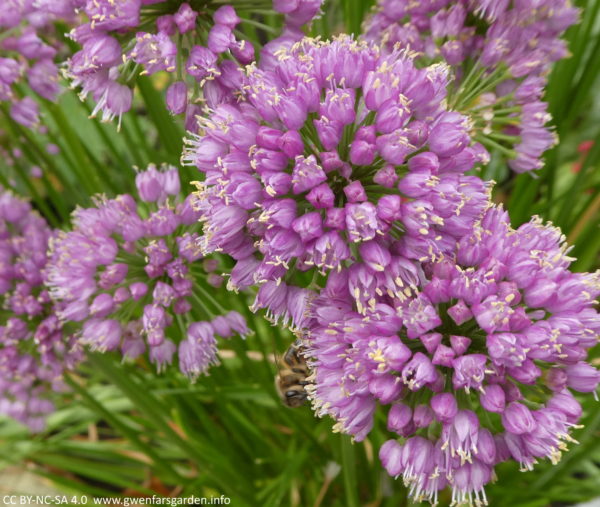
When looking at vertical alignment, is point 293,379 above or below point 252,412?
above

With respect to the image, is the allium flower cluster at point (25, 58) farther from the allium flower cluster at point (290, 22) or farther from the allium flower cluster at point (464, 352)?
the allium flower cluster at point (464, 352)

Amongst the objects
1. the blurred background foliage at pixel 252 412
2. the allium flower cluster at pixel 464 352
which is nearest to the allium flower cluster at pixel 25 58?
the blurred background foliage at pixel 252 412

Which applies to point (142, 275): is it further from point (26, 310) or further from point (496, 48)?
point (496, 48)

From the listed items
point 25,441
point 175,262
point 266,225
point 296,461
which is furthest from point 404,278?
point 25,441

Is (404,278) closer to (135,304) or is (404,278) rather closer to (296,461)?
(135,304)

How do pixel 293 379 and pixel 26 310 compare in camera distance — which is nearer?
pixel 293 379

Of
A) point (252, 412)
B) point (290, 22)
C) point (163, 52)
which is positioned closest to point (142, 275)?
point (163, 52)
